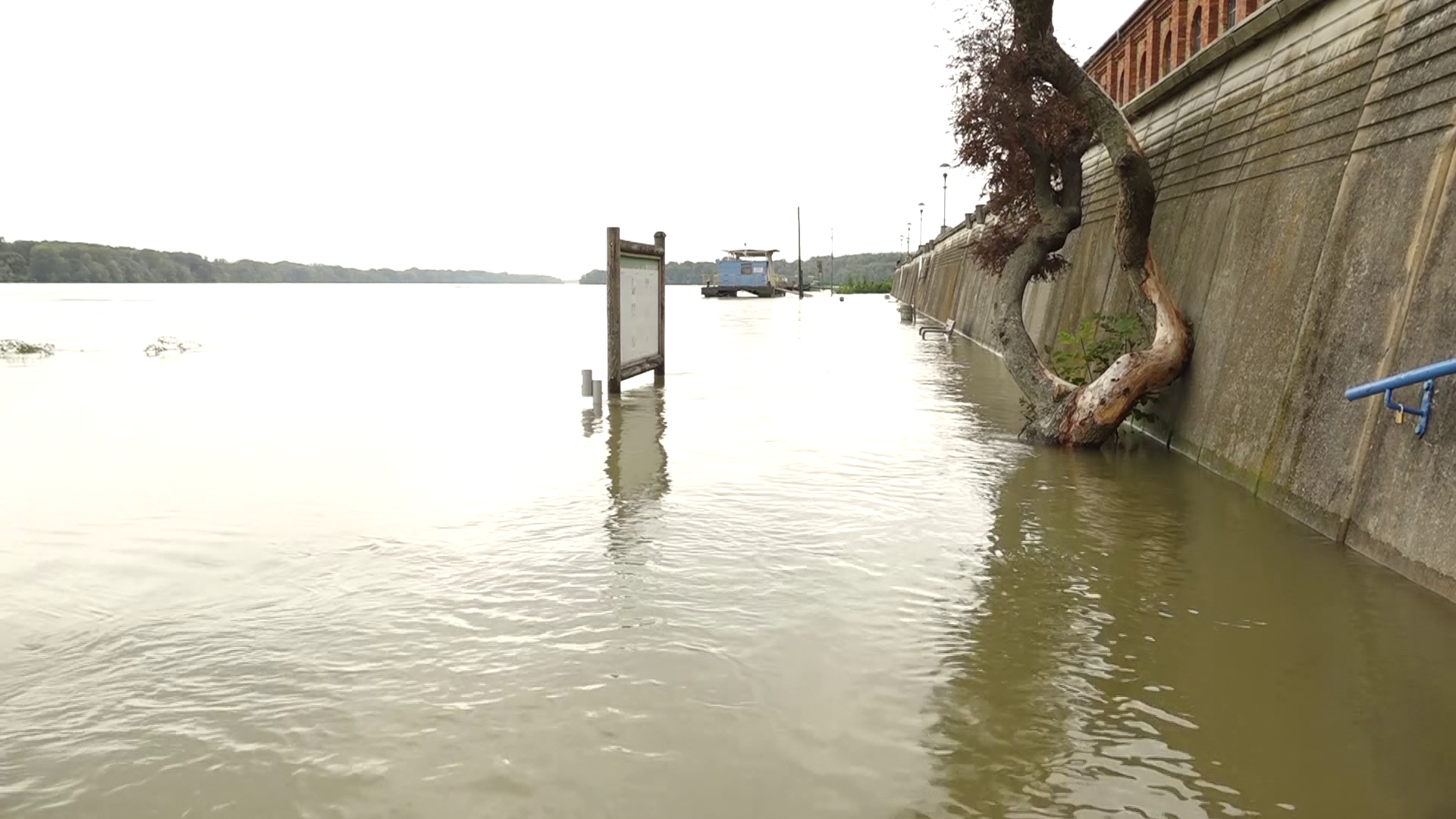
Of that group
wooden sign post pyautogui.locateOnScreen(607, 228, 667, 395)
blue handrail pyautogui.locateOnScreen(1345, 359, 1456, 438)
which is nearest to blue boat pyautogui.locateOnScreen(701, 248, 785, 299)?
wooden sign post pyautogui.locateOnScreen(607, 228, 667, 395)

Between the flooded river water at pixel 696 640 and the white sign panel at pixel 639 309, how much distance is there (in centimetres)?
597

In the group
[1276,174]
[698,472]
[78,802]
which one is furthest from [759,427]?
[78,802]

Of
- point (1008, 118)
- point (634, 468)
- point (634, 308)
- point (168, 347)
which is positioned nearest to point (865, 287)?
point (168, 347)

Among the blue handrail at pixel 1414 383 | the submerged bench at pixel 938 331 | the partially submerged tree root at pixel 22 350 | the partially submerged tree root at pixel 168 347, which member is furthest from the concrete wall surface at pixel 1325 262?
the partially submerged tree root at pixel 22 350

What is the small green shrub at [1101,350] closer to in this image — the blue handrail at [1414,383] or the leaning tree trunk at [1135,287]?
the leaning tree trunk at [1135,287]

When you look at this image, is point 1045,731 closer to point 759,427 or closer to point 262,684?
point 262,684

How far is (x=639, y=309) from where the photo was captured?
1817 cm

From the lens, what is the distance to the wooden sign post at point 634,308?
16.7m

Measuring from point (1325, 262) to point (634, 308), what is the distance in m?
11.8

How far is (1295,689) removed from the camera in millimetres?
4637

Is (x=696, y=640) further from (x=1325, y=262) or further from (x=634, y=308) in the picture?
(x=634, y=308)

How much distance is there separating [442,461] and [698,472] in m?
2.92

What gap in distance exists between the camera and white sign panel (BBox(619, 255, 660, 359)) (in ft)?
56.9

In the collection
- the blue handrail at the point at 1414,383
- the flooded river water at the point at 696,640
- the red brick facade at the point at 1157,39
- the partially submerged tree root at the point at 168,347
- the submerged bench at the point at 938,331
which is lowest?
the partially submerged tree root at the point at 168,347
